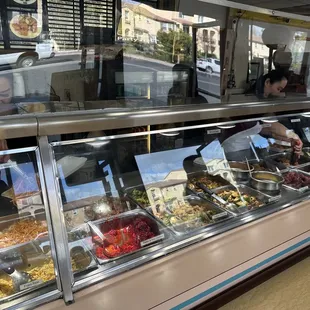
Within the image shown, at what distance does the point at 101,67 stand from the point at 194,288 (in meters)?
2.62

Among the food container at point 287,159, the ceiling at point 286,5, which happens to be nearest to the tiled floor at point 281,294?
the food container at point 287,159

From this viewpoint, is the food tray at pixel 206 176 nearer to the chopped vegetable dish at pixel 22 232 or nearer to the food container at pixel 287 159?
the food container at pixel 287 159

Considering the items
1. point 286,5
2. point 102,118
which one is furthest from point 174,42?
point 102,118

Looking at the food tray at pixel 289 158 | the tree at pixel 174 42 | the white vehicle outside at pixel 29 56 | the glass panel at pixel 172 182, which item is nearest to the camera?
the glass panel at pixel 172 182

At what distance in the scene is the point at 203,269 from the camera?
1.46 metres

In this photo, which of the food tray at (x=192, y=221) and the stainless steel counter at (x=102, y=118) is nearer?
the stainless steel counter at (x=102, y=118)

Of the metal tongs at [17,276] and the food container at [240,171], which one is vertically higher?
the food container at [240,171]

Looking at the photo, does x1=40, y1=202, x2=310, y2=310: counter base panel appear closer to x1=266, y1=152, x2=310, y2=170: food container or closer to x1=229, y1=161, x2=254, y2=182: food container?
x1=229, y1=161, x2=254, y2=182: food container

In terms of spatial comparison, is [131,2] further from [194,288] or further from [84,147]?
[194,288]

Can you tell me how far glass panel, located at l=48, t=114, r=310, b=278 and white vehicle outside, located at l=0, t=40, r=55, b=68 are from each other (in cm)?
165

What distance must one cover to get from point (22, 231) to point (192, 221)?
91 centimetres

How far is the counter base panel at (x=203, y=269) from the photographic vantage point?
4.08 ft

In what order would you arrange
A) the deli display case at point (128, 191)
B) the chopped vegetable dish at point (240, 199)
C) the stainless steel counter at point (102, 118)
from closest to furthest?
1. the stainless steel counter at point (102, 118)
2. the deli display case at point (128, 191)
3. the chopped vegetable dish at point (240, 199)

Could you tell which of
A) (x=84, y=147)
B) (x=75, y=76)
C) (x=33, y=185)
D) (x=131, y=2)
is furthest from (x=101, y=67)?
(x=33, y=185)
